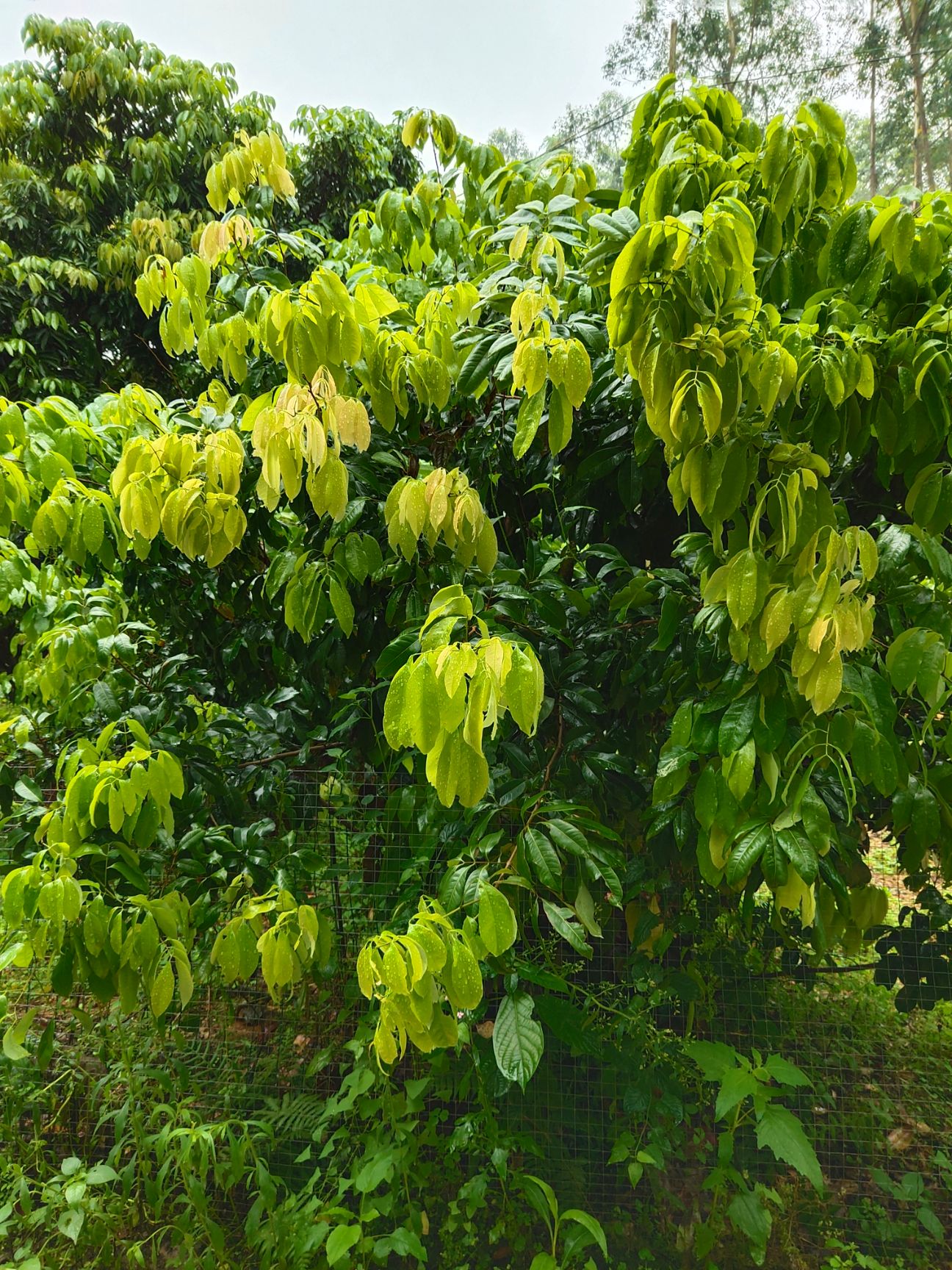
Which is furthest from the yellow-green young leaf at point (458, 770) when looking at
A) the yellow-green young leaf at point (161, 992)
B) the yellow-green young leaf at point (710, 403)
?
the yellow-green young leaf at point (161, 992)

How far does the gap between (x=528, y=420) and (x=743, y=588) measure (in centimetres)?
37

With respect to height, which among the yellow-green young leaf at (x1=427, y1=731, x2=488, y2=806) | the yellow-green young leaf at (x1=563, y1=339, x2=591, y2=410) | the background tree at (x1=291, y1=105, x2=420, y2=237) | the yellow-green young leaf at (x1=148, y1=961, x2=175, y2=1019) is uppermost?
the background tree at (x1=291, y1=105, x2=420, y2=237)

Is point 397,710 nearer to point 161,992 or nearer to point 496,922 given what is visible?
point 496,922

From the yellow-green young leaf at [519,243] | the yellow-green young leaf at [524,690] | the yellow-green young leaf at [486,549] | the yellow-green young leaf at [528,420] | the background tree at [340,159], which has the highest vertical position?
the background tree at [340,159]

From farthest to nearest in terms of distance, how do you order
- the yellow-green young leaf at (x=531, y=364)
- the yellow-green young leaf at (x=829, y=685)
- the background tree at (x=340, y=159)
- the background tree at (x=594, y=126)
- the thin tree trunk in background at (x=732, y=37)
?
the thin tree trunk in background at (x=732, y=37) → the background tree at (x=594, y=126) → the background tree at (x=340, y=159) → the yellow-green young leaf at (x=531, y=364) → the yellow-green young leaf at (x=829, y=685)

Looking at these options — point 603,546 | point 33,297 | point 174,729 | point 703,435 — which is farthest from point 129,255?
point 703,435

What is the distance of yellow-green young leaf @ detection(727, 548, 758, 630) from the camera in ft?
3.30

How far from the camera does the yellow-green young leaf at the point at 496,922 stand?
102 centimetres

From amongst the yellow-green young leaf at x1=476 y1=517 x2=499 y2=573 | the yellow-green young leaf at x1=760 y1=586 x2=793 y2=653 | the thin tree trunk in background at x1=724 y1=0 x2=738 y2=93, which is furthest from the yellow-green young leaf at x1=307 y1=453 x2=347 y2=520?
the thin tree trunk in background at x1=724 y1=0 x2=738 y2=93

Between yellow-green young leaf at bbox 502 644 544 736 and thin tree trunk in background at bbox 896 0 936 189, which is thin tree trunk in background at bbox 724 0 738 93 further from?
yellow-green young leaf at bbox 502 644 544 736

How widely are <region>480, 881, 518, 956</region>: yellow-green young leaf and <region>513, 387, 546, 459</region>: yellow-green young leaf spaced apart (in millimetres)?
584

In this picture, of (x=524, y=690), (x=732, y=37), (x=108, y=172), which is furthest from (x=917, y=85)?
(x=524, y=690)

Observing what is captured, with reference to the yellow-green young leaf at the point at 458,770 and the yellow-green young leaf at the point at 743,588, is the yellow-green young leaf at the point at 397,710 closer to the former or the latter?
the yellow-green young leaf at the point at 458,770

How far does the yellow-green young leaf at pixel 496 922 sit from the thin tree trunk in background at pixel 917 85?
6.65 meters
